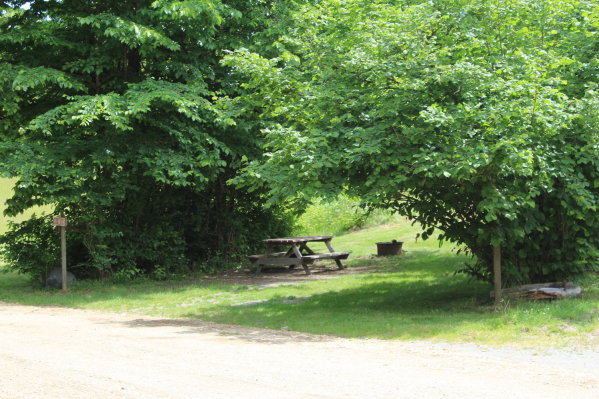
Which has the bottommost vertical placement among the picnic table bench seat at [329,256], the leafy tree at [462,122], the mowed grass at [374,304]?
the mowed grass at [374,304]

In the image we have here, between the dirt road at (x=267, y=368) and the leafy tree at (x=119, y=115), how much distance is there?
228 inches

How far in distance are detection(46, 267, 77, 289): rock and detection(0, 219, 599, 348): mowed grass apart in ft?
1.01

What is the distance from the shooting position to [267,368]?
736 cm

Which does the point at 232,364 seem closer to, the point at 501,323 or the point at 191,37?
the point at 501,323

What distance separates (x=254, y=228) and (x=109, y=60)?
7756mm

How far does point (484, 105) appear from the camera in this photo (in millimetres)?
10664

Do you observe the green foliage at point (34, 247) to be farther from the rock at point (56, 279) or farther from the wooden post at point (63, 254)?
the wooden post at point (63, 254)

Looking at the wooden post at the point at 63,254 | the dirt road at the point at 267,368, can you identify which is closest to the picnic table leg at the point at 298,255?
the wooden post at the point at 63,254

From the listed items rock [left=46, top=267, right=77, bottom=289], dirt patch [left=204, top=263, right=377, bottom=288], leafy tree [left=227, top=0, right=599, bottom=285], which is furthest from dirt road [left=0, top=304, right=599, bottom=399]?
dirt patch [left=204, top=263, right=377, bottom=288]

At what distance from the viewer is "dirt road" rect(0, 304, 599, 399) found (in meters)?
6.21

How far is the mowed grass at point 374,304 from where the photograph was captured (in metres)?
9.34

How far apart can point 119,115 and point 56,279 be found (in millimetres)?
4734

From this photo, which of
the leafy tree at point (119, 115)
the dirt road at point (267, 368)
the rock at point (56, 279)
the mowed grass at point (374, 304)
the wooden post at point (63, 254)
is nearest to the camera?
the dirt road at point (267, 368)

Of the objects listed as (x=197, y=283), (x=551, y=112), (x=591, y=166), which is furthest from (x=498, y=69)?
(x=197, y=283)
